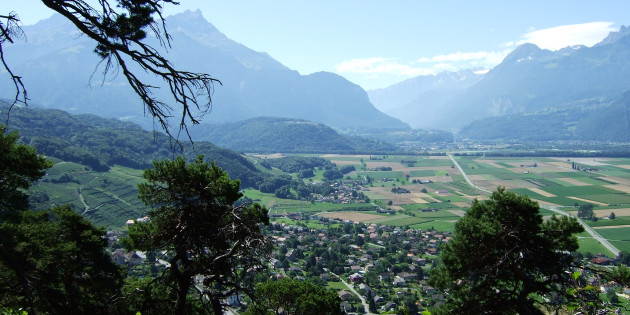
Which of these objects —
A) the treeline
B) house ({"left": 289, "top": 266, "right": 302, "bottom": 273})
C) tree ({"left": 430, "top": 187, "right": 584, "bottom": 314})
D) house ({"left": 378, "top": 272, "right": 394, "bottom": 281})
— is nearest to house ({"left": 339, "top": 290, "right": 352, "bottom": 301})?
house ({"left": 378, "top": 272, "right": 394, "bottom": 281})

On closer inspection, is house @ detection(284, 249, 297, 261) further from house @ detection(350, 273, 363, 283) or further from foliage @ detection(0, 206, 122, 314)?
foliage @ detection(0, 206, 122, 314)

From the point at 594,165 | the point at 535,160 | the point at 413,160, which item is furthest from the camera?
the point at 413,160

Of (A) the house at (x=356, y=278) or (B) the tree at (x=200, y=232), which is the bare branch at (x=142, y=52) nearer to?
(B) the tree at (x=200, y=232)

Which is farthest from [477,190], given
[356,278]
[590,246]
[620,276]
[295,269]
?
[620,276]

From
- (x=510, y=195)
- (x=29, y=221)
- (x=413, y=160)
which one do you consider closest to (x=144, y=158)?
(x=413, y=160)

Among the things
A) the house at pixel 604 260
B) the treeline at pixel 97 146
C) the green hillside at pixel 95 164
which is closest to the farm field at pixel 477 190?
the house at pixel 604 260

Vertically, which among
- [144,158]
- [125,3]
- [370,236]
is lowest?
[370,236]

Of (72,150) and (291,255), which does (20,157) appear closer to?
(291,255)

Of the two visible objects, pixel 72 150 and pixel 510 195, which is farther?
pixel 72 150
